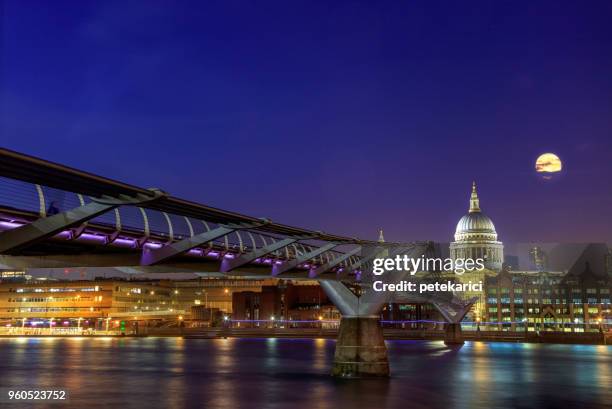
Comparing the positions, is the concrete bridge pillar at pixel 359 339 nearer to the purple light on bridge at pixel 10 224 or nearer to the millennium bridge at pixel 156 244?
the millennium bridge at pixel 156 244

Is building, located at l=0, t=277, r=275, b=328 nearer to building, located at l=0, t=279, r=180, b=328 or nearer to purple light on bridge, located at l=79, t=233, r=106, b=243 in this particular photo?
building, located at l=0, t=279, r=180, b=328

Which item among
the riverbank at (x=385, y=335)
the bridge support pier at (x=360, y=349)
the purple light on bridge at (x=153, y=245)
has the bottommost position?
the riverbank at (x=385, y=335)

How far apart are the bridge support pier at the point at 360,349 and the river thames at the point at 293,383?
0.84m

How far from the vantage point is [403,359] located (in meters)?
80.7

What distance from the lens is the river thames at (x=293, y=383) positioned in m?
41.2

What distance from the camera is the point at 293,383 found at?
52.2 meters

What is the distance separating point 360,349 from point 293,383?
6.85 metres

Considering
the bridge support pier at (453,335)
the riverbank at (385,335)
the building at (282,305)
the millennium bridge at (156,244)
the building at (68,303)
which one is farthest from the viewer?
the building at (282,305)

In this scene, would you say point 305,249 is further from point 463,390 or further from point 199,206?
point 199,206

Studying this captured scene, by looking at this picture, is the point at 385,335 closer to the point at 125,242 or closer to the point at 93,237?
the point at 125,242

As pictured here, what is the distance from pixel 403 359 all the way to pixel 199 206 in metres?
50.2

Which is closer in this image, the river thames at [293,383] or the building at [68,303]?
the river thames at [293,383]

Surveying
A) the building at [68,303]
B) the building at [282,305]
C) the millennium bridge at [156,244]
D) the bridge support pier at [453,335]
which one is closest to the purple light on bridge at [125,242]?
the millennium bridge at [156,244]

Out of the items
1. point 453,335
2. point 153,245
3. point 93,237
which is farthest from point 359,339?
point 453,335
